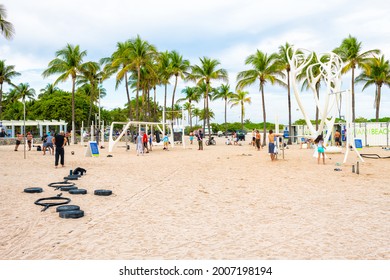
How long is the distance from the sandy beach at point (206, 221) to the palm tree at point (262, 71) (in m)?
27.3

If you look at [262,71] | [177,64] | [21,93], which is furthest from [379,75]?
[21,93]

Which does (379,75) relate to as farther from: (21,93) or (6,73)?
(21,93)

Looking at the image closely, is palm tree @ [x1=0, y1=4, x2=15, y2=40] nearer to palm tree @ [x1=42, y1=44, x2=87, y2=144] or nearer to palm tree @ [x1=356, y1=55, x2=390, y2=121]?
palm tree @ [x1=42, y1=44, x2=87, y2=144]

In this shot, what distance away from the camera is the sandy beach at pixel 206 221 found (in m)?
4.38

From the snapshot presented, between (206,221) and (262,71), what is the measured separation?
108 ft

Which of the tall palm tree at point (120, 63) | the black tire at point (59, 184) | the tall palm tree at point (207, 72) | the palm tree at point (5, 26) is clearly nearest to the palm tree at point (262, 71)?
the tall palm tree at point (207, 72)

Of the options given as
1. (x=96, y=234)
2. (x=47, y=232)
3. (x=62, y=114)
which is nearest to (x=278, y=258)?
(x=96, y=234)

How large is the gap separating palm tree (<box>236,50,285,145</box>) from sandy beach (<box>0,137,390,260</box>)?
2731cm

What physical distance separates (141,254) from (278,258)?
163 centimetres

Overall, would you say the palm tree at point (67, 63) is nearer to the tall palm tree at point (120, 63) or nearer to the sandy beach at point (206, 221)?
the tall palm tree at point (120, 63)

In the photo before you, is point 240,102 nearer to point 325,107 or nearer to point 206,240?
point 325,107

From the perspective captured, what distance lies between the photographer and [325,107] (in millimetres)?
20891

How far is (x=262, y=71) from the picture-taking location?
3700cm

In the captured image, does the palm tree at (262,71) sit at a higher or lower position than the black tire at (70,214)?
higher
